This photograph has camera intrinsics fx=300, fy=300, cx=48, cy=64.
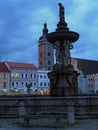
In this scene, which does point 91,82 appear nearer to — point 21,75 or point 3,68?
point 21,75

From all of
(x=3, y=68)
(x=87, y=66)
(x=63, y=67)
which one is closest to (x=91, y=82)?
(x=87, y=66)

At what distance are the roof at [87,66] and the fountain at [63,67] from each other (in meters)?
80.9

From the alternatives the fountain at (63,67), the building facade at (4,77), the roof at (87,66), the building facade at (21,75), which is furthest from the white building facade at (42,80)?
the fountain at (63,67)

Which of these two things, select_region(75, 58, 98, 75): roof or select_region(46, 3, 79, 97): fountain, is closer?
select_region(46, 3, 79, 97): fountain

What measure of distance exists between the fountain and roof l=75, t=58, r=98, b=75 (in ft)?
265

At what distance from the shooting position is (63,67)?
819 inches

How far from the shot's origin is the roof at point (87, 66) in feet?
336

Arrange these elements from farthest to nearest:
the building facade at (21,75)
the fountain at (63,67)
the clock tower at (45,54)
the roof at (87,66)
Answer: the clock tower at (45,54)
the roof at (87,66)
the building facade at (21,75)
the fountain at (63,67)

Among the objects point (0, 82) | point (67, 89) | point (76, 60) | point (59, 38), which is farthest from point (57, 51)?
point (76, 60)

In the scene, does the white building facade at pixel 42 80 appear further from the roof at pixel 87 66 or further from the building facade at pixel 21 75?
the roof at pixel 87 66

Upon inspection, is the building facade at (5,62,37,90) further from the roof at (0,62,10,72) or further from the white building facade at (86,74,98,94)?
the white building facade at (86,74,98,94)

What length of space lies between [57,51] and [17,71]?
67.1 metres

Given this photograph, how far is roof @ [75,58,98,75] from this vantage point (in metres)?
102

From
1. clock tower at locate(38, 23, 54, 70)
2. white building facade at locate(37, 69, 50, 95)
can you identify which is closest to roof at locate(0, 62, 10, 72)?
white building facade at locate(37, 69, 50, 95)
